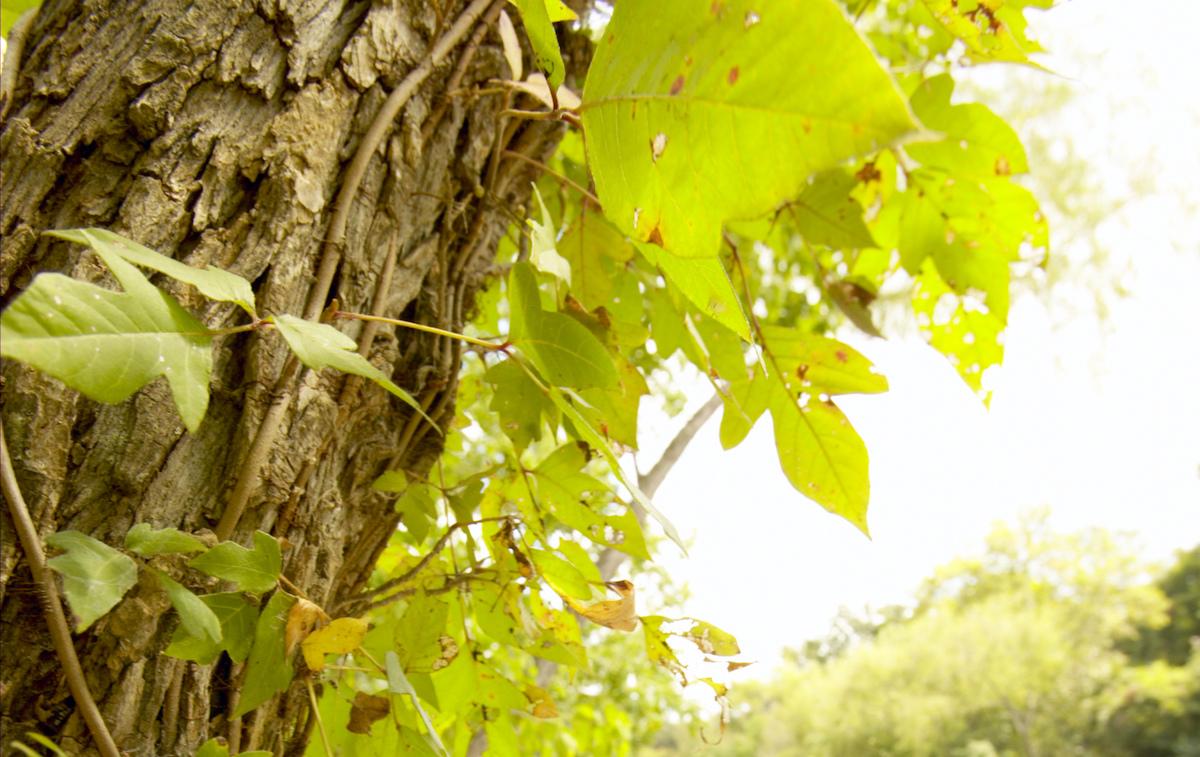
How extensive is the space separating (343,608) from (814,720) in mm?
18835

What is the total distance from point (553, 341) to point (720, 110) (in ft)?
0.66

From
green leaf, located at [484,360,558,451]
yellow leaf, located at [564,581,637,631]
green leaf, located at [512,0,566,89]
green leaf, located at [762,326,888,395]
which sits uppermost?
green leaf, located at [512,0,566,89]

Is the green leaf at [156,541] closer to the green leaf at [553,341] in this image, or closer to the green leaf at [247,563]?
the green leaf at [247,563]

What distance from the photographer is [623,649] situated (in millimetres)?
3836

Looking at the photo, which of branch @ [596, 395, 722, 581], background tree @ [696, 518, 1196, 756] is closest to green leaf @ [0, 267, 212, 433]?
branch @ [596, 395, 722, 581]

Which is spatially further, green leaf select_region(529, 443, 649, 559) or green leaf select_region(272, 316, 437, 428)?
green leaf select_region(529, 443, 649, 559)

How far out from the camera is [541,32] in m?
0.37

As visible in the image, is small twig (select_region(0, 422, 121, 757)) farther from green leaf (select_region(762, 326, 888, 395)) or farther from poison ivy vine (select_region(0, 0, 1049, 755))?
green leaf (select_region(762, 326, 888, 395))

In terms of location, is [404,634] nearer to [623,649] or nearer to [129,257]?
[129,257]

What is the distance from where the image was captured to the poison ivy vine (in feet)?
0.83

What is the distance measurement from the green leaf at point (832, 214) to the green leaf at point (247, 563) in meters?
0.52

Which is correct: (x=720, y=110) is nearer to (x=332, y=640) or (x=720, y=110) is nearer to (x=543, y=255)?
(x=543, y=255)

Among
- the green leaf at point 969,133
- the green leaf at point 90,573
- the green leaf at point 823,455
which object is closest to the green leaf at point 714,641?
the green leaf at point 823,455

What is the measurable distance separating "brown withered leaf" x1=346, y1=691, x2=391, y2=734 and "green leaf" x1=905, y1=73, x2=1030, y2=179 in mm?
597
